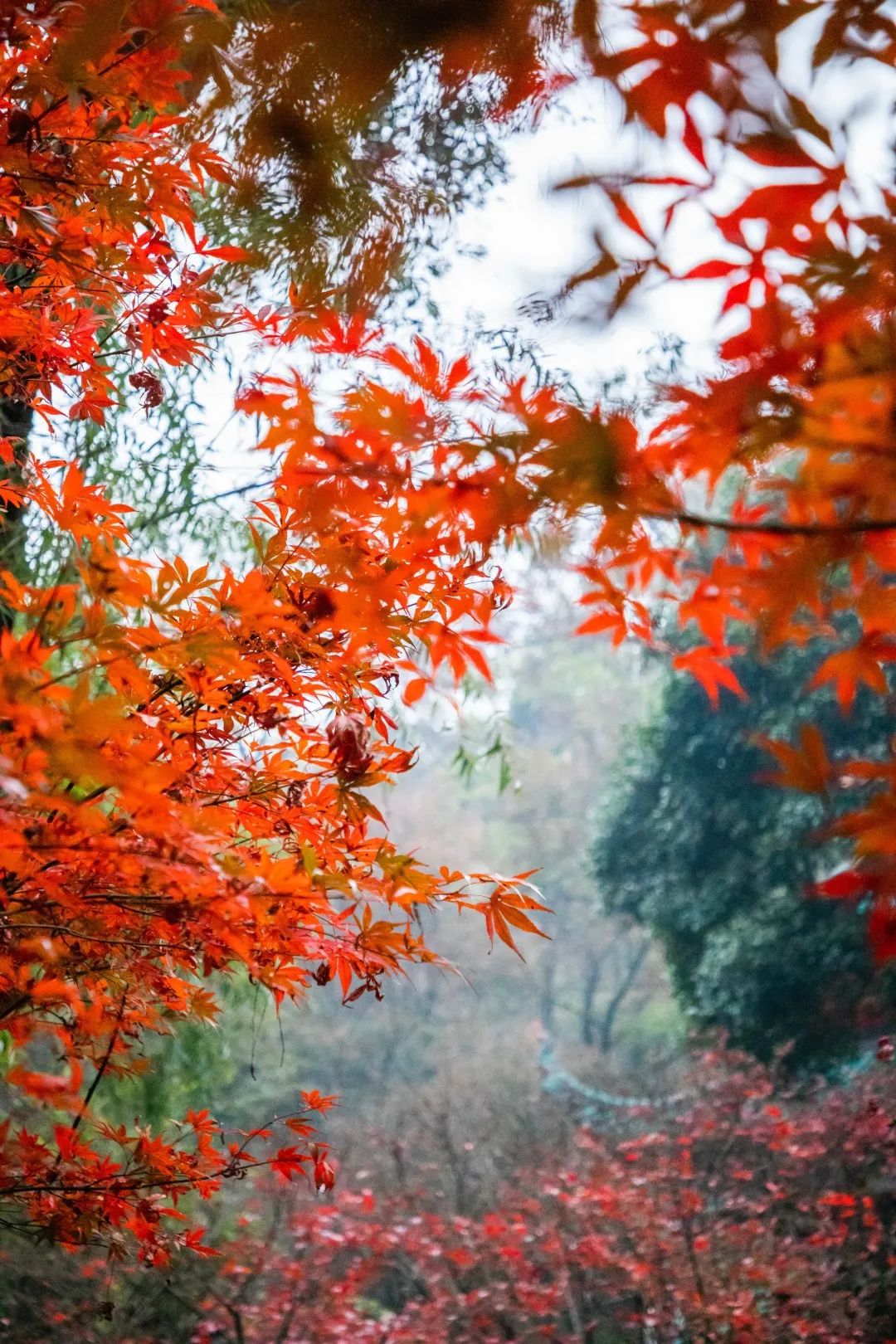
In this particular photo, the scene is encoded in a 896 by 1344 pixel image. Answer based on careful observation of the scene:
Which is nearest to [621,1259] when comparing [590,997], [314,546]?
[314,546]

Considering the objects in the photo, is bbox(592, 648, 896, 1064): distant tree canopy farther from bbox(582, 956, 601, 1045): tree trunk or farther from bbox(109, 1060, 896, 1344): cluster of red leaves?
bbox(582, 956, 601, 1045): tree trunk

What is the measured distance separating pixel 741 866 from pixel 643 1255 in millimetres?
3879

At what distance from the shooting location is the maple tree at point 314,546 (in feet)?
2.48

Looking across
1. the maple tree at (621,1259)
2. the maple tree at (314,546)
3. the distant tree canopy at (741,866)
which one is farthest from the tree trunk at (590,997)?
the maple tree at (314,546)

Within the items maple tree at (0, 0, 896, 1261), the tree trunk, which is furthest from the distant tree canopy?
the tree trunk

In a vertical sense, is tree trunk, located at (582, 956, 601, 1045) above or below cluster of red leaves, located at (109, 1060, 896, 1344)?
above

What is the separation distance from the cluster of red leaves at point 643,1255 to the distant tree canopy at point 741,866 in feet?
5.05

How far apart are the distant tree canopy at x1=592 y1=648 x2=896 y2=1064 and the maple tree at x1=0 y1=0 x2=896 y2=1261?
16.7 ft

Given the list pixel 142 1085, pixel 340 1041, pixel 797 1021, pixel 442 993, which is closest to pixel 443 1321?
pixel 142 1085

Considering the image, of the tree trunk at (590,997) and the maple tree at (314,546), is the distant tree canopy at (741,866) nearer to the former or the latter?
the maple tree at (314,546)

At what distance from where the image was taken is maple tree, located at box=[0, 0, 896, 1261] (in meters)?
0.76

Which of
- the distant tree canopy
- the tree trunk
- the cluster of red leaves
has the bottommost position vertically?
the cluster of red leaves

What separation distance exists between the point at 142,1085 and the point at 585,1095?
14.5 feet

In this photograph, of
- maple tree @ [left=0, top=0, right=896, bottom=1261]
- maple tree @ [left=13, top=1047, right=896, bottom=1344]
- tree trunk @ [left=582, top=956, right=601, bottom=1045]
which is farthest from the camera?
tree trunk @ [left=582, top=956, right=601, bottom=1045]
